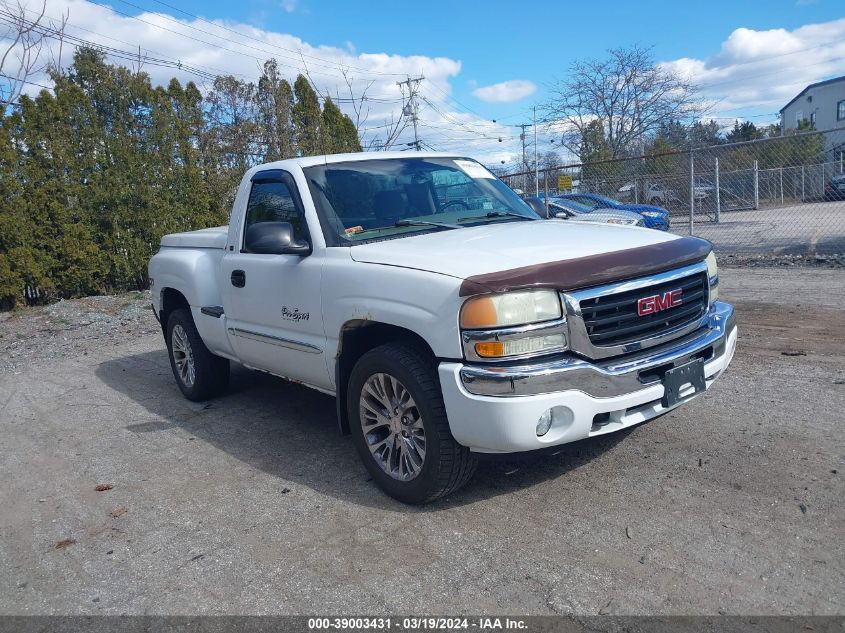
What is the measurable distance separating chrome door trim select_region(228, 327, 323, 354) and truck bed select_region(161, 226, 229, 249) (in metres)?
0.80

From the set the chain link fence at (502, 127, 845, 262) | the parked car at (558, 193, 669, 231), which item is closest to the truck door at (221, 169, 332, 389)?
the chain link fence at (502, 127, 845, 262)

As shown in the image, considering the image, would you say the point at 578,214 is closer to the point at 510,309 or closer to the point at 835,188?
the point at 835,188

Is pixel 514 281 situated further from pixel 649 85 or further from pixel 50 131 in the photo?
pixel 649 85

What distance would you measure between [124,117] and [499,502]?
13129 millimetres

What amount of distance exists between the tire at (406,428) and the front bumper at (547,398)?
15 cm

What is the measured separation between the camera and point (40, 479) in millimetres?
4844

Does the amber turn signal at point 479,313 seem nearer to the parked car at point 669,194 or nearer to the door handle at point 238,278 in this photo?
the door handle at point 238,278

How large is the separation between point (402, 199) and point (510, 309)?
1.74 meters

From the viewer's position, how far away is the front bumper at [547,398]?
10.7ft

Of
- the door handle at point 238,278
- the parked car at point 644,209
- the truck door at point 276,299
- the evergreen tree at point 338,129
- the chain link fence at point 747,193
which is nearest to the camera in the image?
the truck door at point 276,299

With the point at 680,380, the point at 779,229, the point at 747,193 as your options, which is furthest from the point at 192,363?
the point at 747,193

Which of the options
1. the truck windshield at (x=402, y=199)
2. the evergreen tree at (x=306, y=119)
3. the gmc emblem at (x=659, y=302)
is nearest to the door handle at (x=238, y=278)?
the truck windshield at (x=402, y=199)

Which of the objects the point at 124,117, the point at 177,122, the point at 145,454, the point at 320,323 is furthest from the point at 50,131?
the point at 320,323

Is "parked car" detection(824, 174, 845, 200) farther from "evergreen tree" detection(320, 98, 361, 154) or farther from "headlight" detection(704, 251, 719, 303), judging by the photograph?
"evergreen tree" detection(320, 98, 361, 154)
